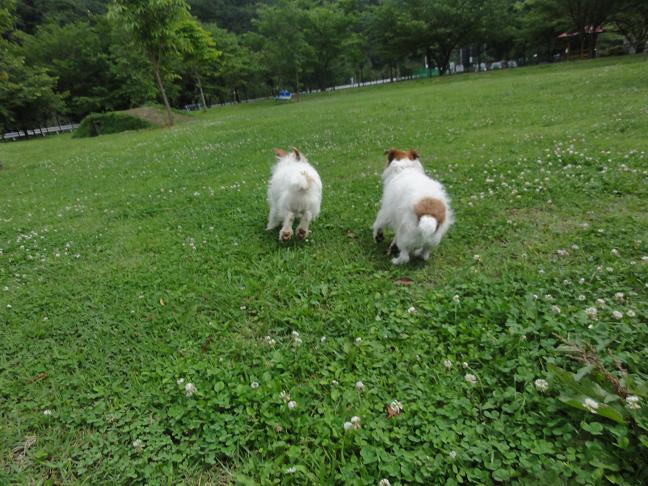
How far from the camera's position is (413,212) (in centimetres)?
428

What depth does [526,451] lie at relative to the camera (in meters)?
2.26

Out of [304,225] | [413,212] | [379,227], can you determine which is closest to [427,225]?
[413,212]

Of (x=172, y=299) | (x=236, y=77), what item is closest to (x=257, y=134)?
(x=172, y=299)

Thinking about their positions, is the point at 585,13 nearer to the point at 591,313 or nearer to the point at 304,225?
the point at 304,225

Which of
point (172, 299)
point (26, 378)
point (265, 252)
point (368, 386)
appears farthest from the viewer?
point (265, 252)

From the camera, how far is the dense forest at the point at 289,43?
134 ft

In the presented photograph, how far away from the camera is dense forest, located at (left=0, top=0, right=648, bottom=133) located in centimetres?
4072

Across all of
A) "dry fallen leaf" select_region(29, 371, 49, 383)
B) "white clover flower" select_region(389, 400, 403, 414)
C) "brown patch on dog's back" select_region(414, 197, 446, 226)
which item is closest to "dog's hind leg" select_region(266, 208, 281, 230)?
"brown patch on dog's back" select_region(414, 197, 446, 226)

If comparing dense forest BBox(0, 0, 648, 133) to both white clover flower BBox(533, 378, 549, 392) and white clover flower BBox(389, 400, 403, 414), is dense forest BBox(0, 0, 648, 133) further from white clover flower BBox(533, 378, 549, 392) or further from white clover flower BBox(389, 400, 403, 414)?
white clover flower BBox(533, 378, 549, 392)

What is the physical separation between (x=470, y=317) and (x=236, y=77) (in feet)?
224

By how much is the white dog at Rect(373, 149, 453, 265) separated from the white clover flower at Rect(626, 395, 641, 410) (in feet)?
7.31

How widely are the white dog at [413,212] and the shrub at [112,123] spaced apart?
98.3 feet

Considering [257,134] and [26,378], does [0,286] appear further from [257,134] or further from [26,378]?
[257,134]

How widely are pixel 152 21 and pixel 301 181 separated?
87.4 ft
